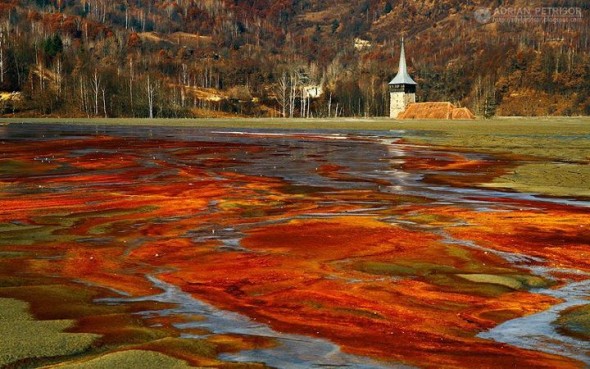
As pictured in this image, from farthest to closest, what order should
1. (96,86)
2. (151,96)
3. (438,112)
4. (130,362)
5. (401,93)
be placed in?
(401,93)
(151,96)
(96,86)
(438,112)
(130,362)

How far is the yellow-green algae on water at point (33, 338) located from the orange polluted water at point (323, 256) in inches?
16.6

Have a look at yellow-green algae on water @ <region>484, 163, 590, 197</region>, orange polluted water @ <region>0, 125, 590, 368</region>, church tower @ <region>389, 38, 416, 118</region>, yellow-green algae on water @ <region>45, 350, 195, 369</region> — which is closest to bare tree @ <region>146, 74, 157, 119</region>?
church tower @ <region>389, 38, 416, 118</region>

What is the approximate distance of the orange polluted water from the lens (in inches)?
374

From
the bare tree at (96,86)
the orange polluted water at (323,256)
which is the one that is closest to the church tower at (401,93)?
the bare tree at (96,86)

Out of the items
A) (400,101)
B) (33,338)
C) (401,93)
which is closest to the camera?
(33,338)

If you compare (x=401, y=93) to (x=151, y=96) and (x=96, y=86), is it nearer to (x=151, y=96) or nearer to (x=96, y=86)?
(x=151, y=96)

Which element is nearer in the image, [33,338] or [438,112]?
[33,338]

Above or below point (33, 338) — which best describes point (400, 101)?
above

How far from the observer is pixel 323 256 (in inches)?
580

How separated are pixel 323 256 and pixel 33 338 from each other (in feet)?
21.9

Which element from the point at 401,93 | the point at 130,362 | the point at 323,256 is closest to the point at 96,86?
the point at 401,93

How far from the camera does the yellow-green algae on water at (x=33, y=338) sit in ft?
27.7

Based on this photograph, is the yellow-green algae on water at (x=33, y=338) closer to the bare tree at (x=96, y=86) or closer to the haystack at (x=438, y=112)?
the haystack at (x=438, y=112)

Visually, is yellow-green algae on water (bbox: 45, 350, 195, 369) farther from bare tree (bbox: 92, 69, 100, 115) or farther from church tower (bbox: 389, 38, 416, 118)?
church tower (bbox: 389, 38, 416, 118)
